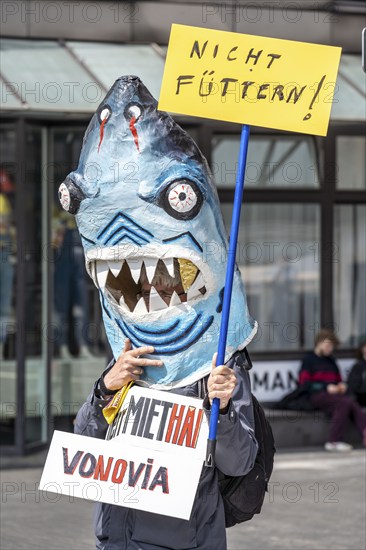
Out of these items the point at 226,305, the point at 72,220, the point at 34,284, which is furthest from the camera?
the point at 72,220

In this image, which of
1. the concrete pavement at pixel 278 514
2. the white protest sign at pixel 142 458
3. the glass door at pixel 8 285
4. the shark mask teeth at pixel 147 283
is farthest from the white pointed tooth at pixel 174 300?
the glass door at pixel 8 285

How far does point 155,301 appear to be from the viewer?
166 inches

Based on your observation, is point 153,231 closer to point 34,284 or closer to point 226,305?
point 226,305

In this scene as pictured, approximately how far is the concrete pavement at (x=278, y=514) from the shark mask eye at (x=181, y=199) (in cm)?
440

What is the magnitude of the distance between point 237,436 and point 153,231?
0.84 meters

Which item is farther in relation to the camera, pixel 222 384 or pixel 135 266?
pixel 135 266

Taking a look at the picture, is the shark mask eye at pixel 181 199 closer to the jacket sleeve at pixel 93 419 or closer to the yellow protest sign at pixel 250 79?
the yellow protest sign at pixel 250 79

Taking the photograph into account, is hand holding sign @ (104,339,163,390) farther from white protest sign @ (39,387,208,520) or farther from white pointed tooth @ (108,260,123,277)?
white pointed tooth @ (108,260,123,277)

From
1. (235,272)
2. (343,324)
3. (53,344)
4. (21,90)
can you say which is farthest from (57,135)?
(235,272)

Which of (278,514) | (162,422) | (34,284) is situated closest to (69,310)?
(34,284)

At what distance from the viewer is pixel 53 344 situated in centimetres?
1140

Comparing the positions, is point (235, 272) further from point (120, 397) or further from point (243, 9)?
point (243, 9)

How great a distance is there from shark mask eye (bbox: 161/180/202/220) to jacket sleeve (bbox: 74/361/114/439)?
30.2 inches

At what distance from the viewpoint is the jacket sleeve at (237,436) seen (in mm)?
3904
